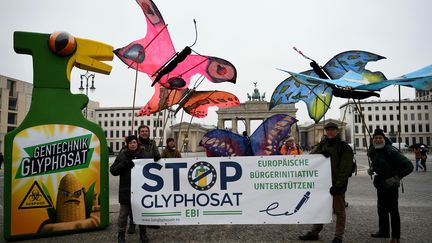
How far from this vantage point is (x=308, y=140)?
99688mm

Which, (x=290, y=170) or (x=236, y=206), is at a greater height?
(x=290, y=170)

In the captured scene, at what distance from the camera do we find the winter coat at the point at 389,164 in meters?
5.22

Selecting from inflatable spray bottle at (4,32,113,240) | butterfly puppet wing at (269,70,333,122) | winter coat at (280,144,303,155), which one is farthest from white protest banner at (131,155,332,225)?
butterfly puppet wing at (269,70,333,122)

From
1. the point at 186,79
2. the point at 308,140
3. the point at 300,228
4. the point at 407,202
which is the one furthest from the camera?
the point at 308,140

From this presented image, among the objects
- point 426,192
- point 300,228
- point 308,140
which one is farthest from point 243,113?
point 300,228

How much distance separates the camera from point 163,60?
7.58 meters

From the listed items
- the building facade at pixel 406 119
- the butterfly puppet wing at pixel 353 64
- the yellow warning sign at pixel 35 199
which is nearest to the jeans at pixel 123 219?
the yellow warning sign at pixel 35 199

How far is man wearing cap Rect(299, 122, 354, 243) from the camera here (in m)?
5.19

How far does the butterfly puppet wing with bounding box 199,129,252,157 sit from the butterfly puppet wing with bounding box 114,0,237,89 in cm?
139

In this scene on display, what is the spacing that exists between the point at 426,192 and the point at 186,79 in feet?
31.5

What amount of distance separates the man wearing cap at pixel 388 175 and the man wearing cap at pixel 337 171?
0.64m

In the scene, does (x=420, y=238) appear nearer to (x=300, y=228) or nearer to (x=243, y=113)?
(x=300, y=228)

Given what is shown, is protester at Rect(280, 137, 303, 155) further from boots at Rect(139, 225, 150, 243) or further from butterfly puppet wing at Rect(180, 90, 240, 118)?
boots at Rect(139, 225, 150, 243)

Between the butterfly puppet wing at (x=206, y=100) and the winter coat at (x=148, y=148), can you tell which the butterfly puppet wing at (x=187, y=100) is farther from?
the winter coat at (x=148, y=148)
